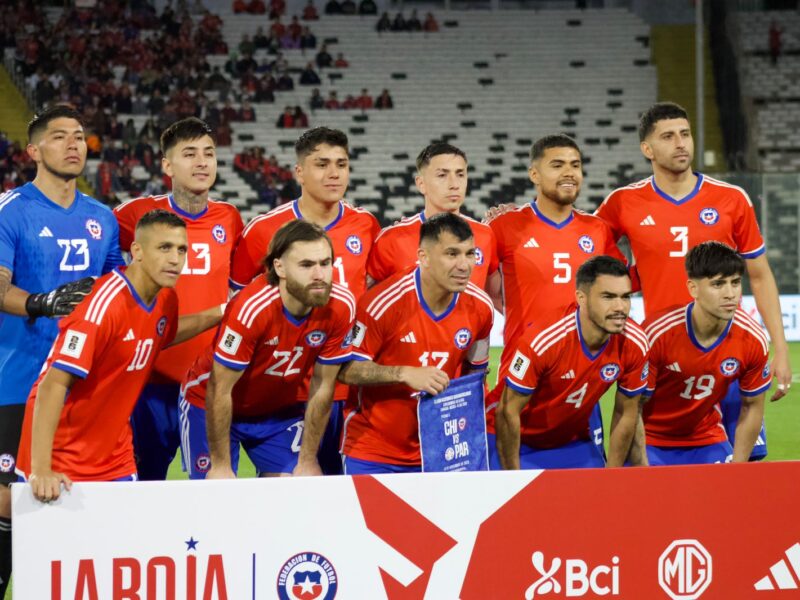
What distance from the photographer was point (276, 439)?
5.54m

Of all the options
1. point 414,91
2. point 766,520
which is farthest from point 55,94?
point 766,520

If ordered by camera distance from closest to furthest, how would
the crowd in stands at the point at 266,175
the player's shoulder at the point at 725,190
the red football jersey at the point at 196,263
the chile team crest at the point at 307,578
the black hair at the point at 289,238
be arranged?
the chile team crest at the point at 307,578
the black hair at the point at 289,238
the red football jersey at the point at 196,263
the player's shoulder at the point at 725,190
the crowd in stands at the point at 266,175

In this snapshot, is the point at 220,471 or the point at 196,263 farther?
the point at 196,263

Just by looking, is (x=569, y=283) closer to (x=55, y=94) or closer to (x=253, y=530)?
(x=253, y=530)

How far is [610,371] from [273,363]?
1.62 meters

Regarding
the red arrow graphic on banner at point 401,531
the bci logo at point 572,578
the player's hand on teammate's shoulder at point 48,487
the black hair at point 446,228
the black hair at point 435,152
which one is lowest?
the bci logo at point 572,578

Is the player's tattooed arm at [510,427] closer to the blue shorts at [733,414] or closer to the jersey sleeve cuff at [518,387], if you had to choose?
the jersey sleeve cuff at [518,387]

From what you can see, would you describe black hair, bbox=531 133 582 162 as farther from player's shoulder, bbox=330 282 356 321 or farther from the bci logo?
the bci logo

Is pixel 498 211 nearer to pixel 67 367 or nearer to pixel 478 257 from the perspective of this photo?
pixel 478 257

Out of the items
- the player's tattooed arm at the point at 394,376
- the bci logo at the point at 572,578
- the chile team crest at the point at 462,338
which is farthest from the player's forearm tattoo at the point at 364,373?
the bci logo at the point at 572,578

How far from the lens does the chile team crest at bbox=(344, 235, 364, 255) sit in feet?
18.9

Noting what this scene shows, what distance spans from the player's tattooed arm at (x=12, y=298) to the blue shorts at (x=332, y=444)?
1662 mm

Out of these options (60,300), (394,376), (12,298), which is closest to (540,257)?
(394,376)

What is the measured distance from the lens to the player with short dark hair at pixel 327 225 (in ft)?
18.8
